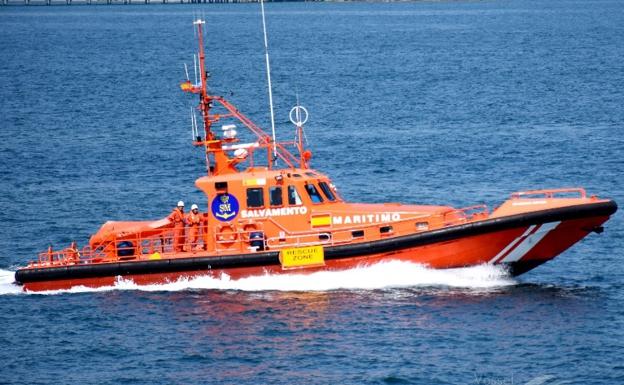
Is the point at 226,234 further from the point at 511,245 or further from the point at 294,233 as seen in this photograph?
the point at 511,245

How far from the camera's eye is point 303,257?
3088cm

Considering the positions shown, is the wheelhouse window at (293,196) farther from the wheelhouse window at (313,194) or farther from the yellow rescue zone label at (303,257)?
the yellow rescue zone label at (303,257)

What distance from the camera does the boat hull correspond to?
30.2 meters

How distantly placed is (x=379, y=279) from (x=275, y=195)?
343cm

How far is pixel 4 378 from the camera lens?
86.5ft

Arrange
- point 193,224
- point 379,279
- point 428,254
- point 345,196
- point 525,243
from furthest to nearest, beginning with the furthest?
point 345,196 < point 193,224 < point 379,279 < point 428,254 < point 525,243

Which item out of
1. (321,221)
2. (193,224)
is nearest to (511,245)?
(321,221)

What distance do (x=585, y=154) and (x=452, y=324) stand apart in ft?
81.0

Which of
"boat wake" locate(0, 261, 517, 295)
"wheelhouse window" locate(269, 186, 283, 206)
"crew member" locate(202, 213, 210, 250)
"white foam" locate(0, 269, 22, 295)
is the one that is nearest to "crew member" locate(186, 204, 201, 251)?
"crew member" locate(202, 213, 210, 250)

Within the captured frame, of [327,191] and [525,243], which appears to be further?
[327,191]

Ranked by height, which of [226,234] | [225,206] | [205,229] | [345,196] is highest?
[345,196]

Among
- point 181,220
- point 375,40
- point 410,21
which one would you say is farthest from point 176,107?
point 410,21

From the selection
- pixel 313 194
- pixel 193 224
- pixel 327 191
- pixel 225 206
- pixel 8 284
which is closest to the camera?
pixel 313 194

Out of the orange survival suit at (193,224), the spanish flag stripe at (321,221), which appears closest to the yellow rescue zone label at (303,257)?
the spanish flag stripe at (321,221)
